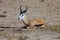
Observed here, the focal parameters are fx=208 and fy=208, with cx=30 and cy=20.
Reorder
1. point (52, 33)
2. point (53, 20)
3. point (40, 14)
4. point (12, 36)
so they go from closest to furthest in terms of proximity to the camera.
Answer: point (12, 36), point (52, 33), point (53, 20), point (40, 14)

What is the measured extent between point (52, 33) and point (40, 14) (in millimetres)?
1073

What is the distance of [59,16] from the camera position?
3572 mm

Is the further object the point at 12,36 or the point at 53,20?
the point at 53,20

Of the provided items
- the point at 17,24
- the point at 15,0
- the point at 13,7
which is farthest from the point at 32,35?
the point at 15,0

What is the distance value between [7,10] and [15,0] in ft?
1.89

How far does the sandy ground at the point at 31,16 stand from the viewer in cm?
245

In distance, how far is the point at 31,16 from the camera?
3467 millimetres

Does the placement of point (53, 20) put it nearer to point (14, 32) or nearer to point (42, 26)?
point (42, 26)

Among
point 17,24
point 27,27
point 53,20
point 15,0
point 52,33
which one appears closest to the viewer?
point 52,33

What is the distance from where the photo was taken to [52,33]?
258 centimetres

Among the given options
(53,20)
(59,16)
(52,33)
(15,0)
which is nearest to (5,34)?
(52,33)

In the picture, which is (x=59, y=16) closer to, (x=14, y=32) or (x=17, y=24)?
(x=17, y=24)

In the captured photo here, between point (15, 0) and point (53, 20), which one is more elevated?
point (15, 0)

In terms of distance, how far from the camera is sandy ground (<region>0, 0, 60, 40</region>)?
2453 mm
